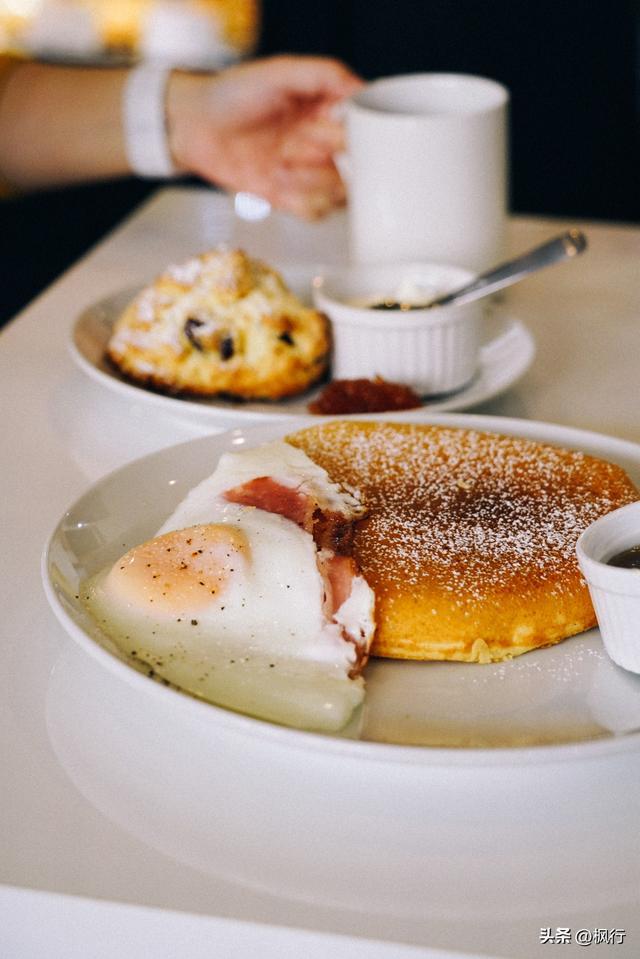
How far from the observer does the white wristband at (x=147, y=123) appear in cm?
201

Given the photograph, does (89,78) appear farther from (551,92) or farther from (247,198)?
(551,92)

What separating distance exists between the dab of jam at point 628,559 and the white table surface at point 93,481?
0.46 feet

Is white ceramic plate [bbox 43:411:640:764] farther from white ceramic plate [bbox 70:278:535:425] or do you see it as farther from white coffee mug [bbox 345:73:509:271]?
white coffee mug [bbox 345:73:509:271]

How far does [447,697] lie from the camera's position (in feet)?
2.62

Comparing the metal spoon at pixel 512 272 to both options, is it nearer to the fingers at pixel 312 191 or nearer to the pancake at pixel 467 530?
the pancake at pixel 467 530

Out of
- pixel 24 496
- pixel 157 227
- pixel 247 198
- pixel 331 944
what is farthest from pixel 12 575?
pixel 247 198

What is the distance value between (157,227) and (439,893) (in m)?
1.54

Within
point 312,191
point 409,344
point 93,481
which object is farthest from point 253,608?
point 312,191

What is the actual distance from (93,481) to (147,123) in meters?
1.07

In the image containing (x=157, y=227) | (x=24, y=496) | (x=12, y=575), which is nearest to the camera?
(x=12, y=575)

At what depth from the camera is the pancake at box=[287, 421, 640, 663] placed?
0.83 m

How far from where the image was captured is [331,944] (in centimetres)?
64

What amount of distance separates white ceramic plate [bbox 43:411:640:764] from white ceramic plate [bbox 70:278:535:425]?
0.85 ft

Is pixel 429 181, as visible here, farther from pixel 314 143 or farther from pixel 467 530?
pixel 467 530
